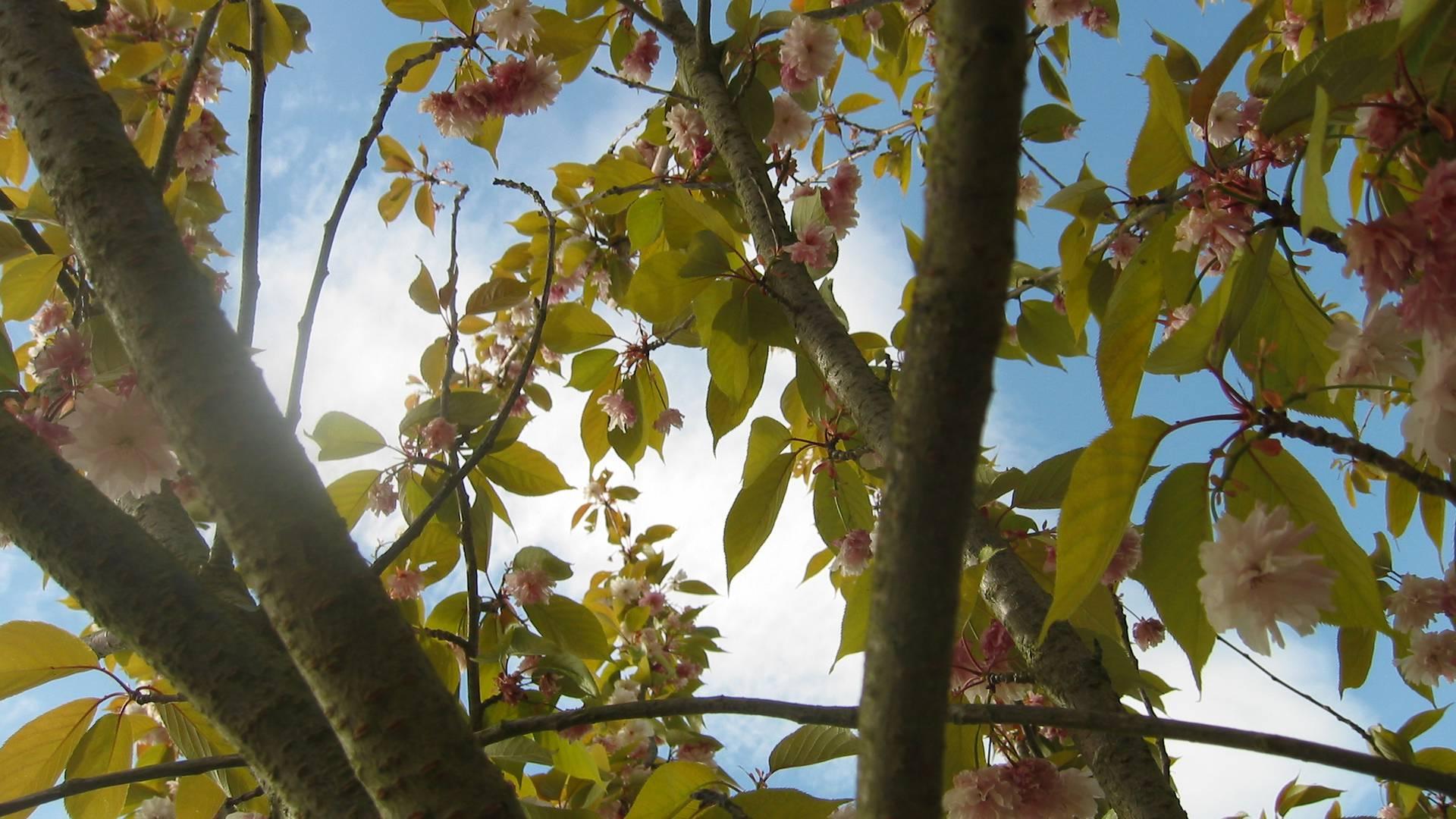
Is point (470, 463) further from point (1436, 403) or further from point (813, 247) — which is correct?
point (1436, 403)

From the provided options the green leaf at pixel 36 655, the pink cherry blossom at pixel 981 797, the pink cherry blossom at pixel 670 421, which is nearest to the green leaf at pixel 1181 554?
the pink cherry blossom at pixel 981 797

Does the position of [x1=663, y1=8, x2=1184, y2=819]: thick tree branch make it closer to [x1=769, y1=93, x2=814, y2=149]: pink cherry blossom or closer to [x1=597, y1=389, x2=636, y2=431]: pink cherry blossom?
[x1=769, y1=93, x2=814, y2=149]: pink cherry blossom

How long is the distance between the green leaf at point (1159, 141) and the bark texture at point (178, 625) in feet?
2.56

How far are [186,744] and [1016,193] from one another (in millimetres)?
1341

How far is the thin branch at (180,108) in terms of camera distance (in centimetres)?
75

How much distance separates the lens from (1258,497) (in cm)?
70

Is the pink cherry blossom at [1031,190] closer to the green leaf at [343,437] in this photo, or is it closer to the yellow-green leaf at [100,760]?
the green leaf at [343,437]

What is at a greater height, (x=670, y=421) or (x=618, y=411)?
(x=670, y=421)

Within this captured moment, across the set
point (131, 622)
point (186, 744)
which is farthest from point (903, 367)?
point (186, 744)

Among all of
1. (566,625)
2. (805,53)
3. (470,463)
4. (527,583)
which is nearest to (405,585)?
(527,583)

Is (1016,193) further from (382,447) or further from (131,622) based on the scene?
(382,447)

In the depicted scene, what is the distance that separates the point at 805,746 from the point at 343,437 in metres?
0.82

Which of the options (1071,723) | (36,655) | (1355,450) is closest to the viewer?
(1071,723)

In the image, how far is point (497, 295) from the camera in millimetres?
1720
